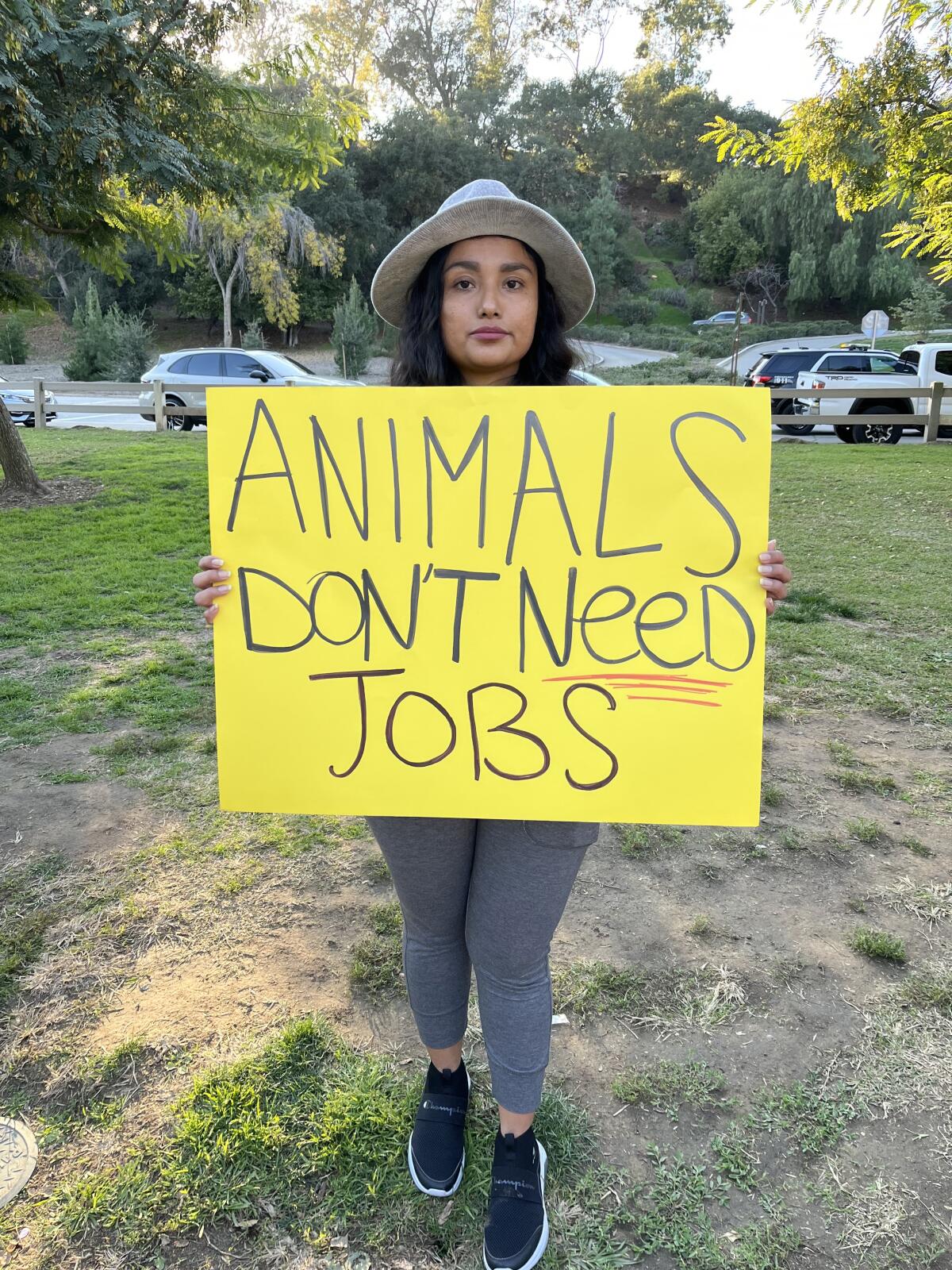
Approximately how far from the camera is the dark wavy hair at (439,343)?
163 cm

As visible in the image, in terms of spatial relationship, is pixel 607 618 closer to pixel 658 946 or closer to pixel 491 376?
pixel 491 376

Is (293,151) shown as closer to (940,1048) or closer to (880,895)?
(880,895)

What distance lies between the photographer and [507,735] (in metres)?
1.47

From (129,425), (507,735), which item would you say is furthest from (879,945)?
(129,425)

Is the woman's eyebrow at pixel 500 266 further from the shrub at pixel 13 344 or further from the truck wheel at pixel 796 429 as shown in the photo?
the shrub at pixel 13 344

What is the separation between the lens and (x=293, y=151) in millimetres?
7527

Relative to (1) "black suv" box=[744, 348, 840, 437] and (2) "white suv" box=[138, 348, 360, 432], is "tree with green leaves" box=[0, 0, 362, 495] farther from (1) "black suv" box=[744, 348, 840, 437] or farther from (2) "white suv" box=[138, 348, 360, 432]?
(1) "black suv" box=[744, 348, 840, 437]

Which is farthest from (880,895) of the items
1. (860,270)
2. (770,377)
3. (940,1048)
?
(860,270)

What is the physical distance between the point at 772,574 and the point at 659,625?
0.20 metres

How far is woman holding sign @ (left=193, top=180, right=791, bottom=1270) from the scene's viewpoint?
147 centimetres

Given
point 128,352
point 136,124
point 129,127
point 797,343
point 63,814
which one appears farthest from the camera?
point 797,343

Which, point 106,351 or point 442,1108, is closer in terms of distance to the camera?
point 442,1108

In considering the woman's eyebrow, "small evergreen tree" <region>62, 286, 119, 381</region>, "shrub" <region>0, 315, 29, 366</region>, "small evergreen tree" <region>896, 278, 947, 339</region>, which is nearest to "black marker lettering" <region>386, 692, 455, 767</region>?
the woman's eyebrow

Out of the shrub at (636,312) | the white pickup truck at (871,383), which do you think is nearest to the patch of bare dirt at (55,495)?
the white pickup truck at (871,383)
